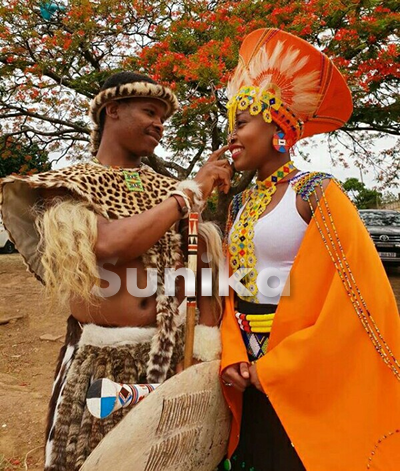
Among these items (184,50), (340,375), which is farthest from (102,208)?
(184,50)

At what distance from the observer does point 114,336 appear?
5.43 feet

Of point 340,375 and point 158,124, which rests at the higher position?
point 158,124

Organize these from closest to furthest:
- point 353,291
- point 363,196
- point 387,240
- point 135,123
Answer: point 353,291
point 135,123
point 387,240
point 363,196

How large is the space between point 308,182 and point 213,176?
39cm

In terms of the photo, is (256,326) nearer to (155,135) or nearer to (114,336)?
(114,336)

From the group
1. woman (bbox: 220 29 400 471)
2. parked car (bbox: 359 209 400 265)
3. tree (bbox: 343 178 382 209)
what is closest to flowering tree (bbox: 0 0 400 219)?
parked car (bbox: 359 209 400 265)

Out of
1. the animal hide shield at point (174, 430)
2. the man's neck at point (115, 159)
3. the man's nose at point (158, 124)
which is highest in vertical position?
the man's nose at point (158, 124)

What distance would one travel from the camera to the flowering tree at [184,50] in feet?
23.3

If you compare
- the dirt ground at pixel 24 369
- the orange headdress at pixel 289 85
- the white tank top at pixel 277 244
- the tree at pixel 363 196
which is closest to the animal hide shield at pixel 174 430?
the white tank top at pixel 277 244

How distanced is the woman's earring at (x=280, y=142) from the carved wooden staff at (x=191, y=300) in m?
0.45

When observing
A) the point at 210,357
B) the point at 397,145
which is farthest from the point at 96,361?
the point at 397,145

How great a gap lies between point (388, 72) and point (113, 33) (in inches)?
207

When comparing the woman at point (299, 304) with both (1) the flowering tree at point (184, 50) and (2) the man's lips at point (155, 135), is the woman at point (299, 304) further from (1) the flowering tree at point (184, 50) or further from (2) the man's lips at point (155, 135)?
(1) the flowering tree at point (184, 50)

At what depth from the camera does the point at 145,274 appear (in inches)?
67.6
